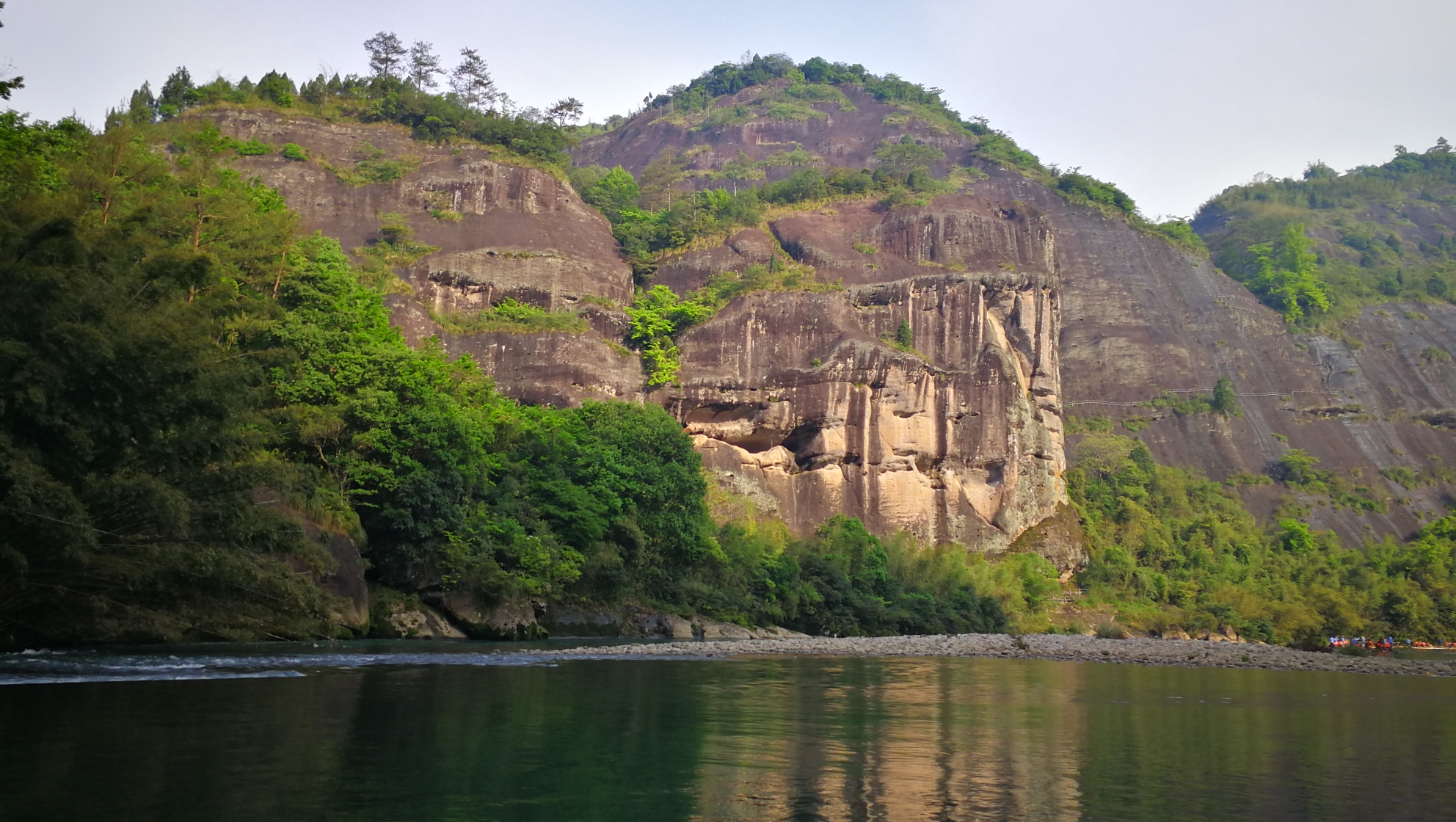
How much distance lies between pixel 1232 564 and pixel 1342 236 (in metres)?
68.3

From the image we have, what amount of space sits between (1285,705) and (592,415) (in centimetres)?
2844

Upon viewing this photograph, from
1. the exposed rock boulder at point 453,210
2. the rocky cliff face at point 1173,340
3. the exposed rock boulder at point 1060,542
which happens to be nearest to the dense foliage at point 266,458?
the exposed rock boulder at point 453,210

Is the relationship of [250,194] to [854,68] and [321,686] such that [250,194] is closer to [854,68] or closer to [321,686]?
[321,686]

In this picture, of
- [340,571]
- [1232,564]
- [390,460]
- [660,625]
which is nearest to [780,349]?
[660,625]

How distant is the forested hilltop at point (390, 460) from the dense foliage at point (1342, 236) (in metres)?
16.0

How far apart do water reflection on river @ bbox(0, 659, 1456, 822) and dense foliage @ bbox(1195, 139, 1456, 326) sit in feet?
269

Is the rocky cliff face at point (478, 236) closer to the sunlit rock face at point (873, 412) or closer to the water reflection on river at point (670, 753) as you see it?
the sunlit rock face at point (873, 412)

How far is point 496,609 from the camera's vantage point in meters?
33.9

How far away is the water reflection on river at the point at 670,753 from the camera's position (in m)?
9.69

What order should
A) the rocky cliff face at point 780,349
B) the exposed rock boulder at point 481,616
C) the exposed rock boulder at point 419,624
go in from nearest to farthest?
the exposed rock boulder at point 419,624 → the exposed rock boulder at point 481,616 → the rocky cliff face at point 780,349

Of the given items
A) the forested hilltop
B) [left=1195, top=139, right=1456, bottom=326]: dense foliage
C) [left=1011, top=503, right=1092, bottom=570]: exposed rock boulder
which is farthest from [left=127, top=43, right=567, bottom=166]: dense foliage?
[left=1195, top=139, right=1456, bottom=326]: dense foliage

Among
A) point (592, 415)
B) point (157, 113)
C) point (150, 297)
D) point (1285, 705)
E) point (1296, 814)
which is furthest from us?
point (157, 113)

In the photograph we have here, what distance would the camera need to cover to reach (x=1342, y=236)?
382 ft

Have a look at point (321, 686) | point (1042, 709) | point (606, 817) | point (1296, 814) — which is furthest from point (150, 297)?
point (1296, 814)
